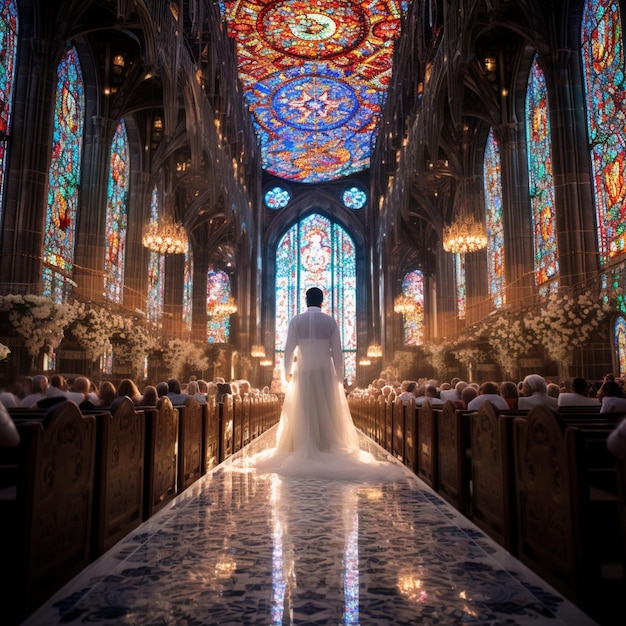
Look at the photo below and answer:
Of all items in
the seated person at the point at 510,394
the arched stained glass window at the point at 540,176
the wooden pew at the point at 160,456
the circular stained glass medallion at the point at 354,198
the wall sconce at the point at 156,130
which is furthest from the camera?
the circular stained glass medallion at the point at 354,198

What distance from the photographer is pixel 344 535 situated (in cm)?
371

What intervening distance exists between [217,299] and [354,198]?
450 inches

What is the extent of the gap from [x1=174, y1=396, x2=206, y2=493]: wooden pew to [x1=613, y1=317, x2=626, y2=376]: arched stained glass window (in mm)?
7953

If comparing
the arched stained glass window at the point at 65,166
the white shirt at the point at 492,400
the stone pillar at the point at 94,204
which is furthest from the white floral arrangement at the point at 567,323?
the arched stained glass window at the point at 65,166

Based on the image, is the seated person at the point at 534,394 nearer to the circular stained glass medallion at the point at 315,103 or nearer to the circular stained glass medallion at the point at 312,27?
the circular stained glass medallion at the point at 312,27

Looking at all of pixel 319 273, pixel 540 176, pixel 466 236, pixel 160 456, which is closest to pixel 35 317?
pixel 160 456

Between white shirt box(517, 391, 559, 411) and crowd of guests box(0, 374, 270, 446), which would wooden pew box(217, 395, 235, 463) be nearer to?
crowd of guests box(0, 374, 270, 446)

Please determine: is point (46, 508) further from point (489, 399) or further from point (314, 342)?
point (314, 342)

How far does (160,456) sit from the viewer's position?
471 cm

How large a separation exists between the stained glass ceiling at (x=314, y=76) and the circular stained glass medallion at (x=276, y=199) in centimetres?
118

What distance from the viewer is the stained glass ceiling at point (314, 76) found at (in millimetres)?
25891

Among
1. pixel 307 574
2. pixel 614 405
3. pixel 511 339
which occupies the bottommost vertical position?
pixel 307 574

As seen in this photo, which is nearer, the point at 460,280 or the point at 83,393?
the point at 83,393

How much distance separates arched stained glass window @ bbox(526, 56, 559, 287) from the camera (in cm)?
1482
